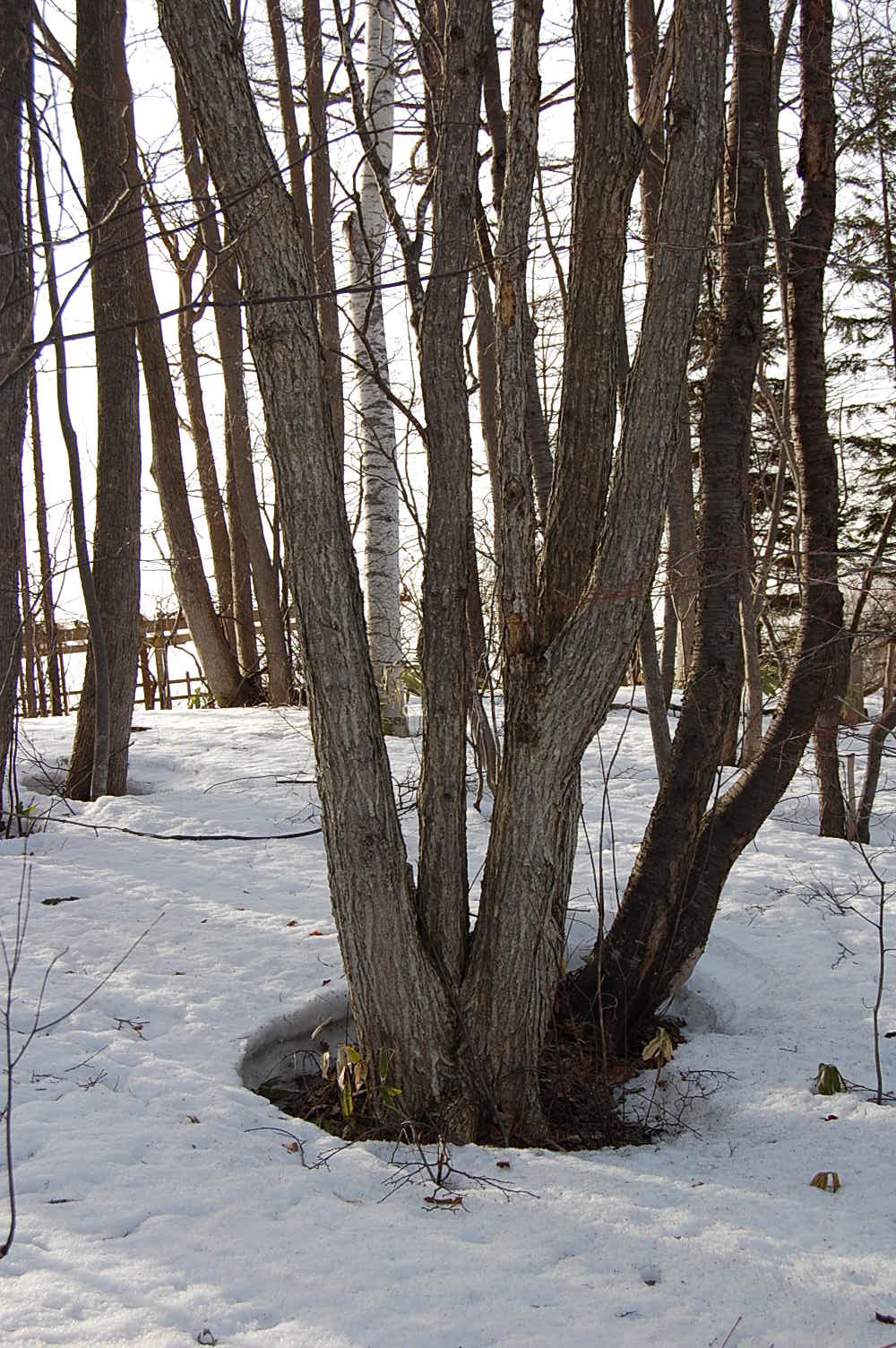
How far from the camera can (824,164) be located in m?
4.44

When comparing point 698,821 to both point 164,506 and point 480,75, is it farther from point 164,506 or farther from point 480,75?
point 164,506

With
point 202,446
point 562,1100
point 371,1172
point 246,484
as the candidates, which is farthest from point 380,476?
point 371,1172

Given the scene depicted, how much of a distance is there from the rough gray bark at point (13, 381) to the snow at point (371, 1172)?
101cm

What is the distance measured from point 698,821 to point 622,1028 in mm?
895

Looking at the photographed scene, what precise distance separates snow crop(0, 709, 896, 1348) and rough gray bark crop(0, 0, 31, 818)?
1.01m

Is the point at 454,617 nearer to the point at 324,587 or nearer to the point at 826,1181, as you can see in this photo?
the point at 324,587

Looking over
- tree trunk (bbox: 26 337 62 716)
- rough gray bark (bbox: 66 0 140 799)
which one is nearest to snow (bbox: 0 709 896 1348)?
rough gray bark (bbox: 66 0 140 799)

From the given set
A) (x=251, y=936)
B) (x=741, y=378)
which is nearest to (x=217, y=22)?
(x=741, y=378)

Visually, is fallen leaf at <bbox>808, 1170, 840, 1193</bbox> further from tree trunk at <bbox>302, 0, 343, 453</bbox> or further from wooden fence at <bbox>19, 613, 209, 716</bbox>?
wooden fence at <bbox>19, 613, 209, 716</bbox>

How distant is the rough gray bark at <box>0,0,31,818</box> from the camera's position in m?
5.29

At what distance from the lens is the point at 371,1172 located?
9.95 ft

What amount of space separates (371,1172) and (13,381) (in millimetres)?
4165

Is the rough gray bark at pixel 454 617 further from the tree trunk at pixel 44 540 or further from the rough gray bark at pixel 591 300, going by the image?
the tree trunk at pixel 44 540

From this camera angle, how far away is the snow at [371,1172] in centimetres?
229
